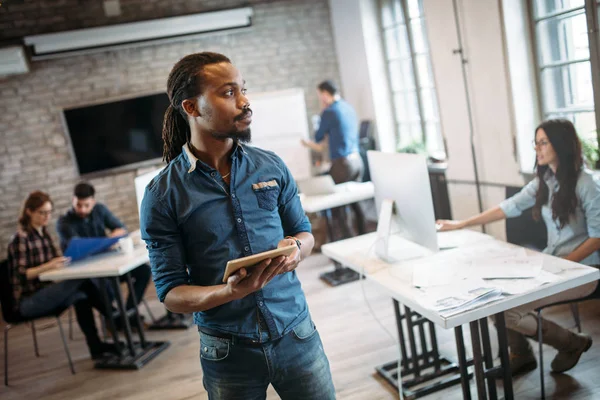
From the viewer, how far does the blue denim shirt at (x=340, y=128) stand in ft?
19.0

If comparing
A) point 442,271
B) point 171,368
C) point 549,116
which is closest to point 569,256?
point 442,271

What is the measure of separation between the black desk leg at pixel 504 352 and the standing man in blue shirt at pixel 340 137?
3.18 metres

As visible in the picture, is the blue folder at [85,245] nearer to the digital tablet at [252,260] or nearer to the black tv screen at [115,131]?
the digital tablet at [252,260]

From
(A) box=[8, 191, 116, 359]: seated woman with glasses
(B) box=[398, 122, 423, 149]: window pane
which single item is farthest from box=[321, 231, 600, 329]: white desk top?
(B) box=[398, 122, 423, 149]: window pane

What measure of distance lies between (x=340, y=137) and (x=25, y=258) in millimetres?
2877

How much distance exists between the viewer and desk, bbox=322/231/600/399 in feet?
7.30

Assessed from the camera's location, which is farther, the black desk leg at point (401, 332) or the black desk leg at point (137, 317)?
the black desk leg at point (137, 317)

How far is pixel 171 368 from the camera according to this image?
4027 mm

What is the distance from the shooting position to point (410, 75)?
6219mm

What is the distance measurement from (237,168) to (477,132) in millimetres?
3234

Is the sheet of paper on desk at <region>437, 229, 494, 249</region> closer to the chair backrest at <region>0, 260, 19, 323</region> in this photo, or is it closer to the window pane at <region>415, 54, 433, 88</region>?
the chair backrest at <region>0, 260, 19, 323</region>

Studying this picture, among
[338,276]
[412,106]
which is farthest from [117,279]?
[412,106]

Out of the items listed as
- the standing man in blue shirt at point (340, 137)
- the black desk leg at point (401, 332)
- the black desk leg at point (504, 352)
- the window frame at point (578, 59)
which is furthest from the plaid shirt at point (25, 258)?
the window frame at point (578, 59)

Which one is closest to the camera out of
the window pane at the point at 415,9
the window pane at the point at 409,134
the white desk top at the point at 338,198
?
the white desk top at the point at 338,198
